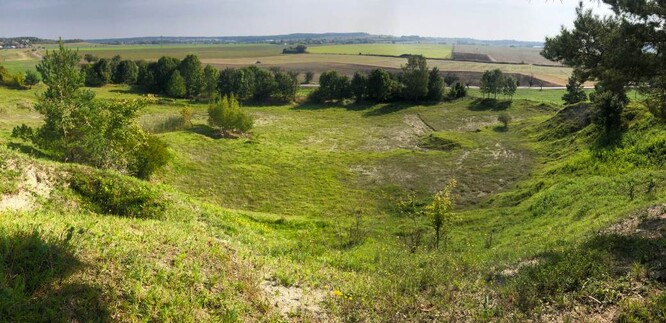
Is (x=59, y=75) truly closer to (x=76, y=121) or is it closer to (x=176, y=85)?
(x=76, y=121)

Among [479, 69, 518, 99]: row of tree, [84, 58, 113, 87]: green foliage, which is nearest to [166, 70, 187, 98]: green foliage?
[84, 58, 113, 87]: green foliage

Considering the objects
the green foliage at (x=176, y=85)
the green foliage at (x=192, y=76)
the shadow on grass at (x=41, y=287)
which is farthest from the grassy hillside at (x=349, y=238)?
the green foliage at (x=192, y=76)

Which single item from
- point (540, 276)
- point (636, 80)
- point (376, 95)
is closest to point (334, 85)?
point (376, 95)

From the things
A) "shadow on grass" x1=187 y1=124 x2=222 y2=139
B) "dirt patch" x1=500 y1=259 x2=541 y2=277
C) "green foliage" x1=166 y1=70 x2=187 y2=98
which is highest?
"green foliage" x1=166 y1=70 x2=187 y2=98

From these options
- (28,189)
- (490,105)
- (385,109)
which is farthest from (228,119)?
(490,105)

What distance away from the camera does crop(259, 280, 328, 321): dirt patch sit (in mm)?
9633

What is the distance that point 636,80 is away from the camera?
15664 millimetres

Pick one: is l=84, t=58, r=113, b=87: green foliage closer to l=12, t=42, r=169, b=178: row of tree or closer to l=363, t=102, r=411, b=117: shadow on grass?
l=363, t=102, r=411, b=117: shadow on grass

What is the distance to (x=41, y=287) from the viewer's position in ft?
24.7

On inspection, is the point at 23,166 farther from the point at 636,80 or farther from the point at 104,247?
the point at 636,80

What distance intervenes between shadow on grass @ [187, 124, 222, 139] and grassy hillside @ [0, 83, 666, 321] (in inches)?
457

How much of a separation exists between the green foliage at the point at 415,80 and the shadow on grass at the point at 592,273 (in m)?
79.9

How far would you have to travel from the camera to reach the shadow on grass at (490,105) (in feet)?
271

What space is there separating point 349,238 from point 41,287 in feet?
60.2
